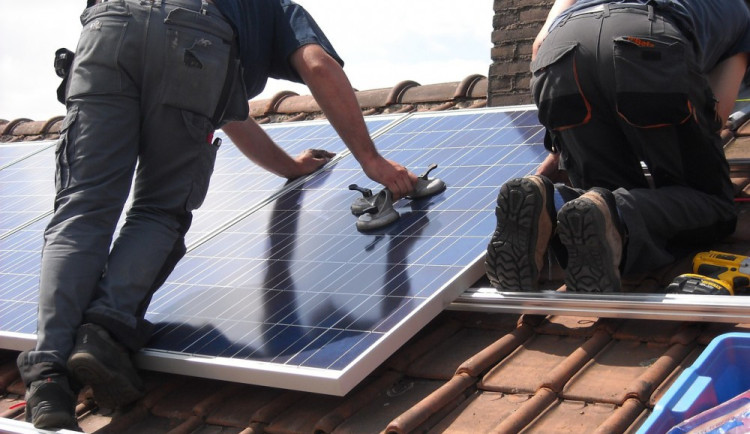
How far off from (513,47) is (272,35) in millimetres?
3490

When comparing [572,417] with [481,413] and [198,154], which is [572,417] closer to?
[481,413]

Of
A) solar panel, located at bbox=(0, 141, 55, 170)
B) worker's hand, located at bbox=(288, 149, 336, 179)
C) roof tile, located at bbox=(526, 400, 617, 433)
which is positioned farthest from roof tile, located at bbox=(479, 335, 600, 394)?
solar panel, located at bbox=(0, 141, 55, 170)

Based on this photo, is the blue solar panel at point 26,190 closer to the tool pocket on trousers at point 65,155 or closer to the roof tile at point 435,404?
the tool pocket on trousers at point 65,155

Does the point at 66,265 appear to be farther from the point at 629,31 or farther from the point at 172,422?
the point at 629,31

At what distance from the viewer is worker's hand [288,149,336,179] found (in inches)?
195

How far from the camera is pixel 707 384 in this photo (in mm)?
2152

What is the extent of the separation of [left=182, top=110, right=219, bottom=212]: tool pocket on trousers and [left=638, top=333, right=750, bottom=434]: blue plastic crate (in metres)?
2.20

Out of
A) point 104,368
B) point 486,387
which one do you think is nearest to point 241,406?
point 104,368

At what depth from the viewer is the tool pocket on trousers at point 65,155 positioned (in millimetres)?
3688

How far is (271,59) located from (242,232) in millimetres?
796

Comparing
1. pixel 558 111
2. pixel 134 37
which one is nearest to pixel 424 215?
pixel 558 111

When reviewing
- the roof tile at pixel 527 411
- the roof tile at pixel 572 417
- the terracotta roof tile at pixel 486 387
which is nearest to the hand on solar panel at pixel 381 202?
the terracotta roof tile at pixel 486 387

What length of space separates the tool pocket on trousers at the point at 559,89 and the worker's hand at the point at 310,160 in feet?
5.12

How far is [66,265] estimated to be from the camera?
3.50 metres
